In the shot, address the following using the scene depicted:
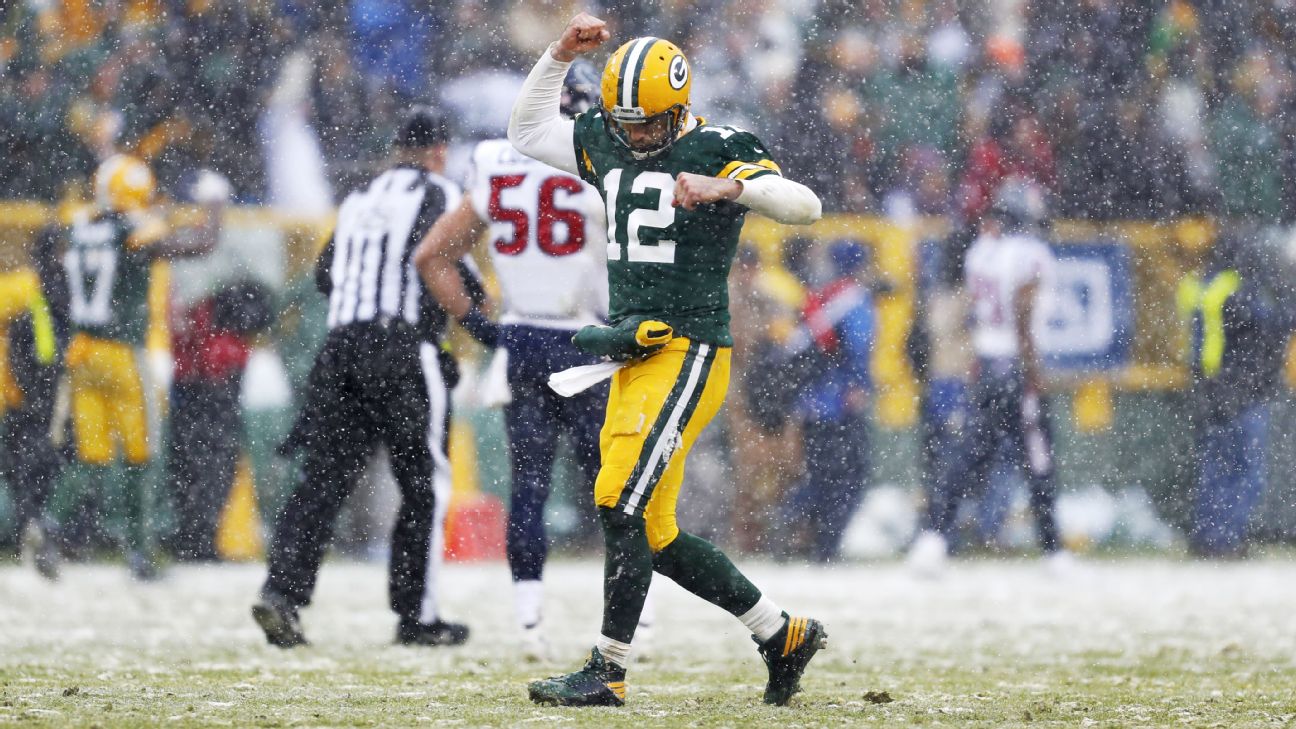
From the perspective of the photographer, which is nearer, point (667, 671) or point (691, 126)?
point (691, 126)

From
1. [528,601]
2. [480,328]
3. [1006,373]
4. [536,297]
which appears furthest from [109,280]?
[1006,373]

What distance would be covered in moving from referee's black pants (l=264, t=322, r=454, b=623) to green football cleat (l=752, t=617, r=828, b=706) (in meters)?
2.51

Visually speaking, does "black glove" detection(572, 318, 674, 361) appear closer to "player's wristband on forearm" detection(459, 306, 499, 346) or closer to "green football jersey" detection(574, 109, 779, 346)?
"green football jersey" detection(574, 109, 779, 346)

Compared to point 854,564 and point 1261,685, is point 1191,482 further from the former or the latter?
point 1261,685

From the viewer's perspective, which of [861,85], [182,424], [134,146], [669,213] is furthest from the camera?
[861,85]

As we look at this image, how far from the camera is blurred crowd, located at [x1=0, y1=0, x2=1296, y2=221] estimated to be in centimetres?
1361

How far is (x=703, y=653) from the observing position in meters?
7.86

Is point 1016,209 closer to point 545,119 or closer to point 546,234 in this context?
point 546,234

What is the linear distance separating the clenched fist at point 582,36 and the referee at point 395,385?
81.3 inches

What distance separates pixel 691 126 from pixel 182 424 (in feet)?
23.3

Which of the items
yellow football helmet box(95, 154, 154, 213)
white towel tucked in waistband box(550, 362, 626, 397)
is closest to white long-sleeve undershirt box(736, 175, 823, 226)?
white towel tucked in waistband box(550, 362, 626, 397)

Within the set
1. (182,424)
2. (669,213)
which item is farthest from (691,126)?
(182,424)

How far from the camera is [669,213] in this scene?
5797 millimetres

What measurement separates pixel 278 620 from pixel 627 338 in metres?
2.63
